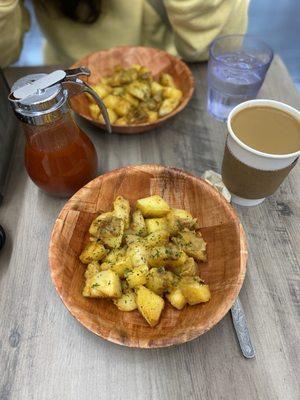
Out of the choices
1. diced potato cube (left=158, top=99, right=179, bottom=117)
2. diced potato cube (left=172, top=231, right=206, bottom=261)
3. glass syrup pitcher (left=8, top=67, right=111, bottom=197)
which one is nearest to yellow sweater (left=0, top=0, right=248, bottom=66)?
diced potato cube (left=158, top=99, right=179, bottom=117)

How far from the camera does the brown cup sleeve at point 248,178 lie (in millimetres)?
707

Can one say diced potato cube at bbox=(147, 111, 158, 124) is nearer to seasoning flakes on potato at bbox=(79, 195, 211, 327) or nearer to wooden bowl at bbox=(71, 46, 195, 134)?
wooden bowl at bbox=(71, 46, 195, 134)

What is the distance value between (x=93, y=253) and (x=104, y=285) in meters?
0.08

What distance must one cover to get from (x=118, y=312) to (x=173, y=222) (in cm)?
19

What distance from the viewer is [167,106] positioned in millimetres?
930

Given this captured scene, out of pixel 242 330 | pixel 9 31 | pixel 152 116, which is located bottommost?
pixel 242 330

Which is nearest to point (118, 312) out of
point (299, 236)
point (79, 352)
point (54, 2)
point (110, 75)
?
point (79, 352)

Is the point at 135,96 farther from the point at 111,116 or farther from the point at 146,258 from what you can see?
the point at 146,258

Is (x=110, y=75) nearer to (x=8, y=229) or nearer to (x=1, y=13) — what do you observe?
(x=1, y=13)

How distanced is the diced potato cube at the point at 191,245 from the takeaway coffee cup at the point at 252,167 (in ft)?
0.54

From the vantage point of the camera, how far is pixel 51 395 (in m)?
0.58

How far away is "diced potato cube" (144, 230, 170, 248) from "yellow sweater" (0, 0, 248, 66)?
658 mm

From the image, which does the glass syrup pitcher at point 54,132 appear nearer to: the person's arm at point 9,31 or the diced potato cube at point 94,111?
the diced potato cube at point 94,111

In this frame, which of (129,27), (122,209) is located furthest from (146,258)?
(129,27)
